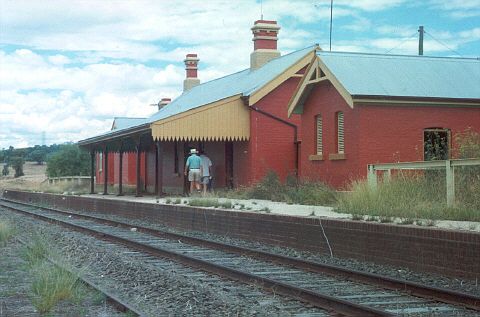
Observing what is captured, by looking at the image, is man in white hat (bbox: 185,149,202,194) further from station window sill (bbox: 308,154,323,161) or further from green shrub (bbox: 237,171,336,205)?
station window sill (bbox: 308,154,323,161)

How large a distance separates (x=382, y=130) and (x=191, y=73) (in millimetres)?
26049

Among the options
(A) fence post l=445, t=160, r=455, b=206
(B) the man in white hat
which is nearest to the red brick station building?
(B) the man in white hat

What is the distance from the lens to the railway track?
7668 mm

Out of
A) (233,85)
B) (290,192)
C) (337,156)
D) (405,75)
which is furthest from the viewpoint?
(233,85)

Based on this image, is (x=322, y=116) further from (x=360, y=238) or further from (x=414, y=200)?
(x=360, y=238)

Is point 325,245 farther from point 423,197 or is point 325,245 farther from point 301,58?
point 301,58

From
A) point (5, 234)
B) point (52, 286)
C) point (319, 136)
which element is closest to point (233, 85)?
point (319, 136)

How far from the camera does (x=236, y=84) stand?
32.6 meters

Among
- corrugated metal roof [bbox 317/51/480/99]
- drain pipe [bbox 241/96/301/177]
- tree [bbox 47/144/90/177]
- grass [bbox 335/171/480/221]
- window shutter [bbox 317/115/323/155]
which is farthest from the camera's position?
tree [bbox 47/144/90/177]

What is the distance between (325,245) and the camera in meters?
12.4

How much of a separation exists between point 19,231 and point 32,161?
132497mm

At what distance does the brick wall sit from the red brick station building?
549 centimetres

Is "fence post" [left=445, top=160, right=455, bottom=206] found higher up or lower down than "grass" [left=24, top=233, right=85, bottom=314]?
higher up

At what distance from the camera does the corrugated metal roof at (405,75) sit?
21.4 m
